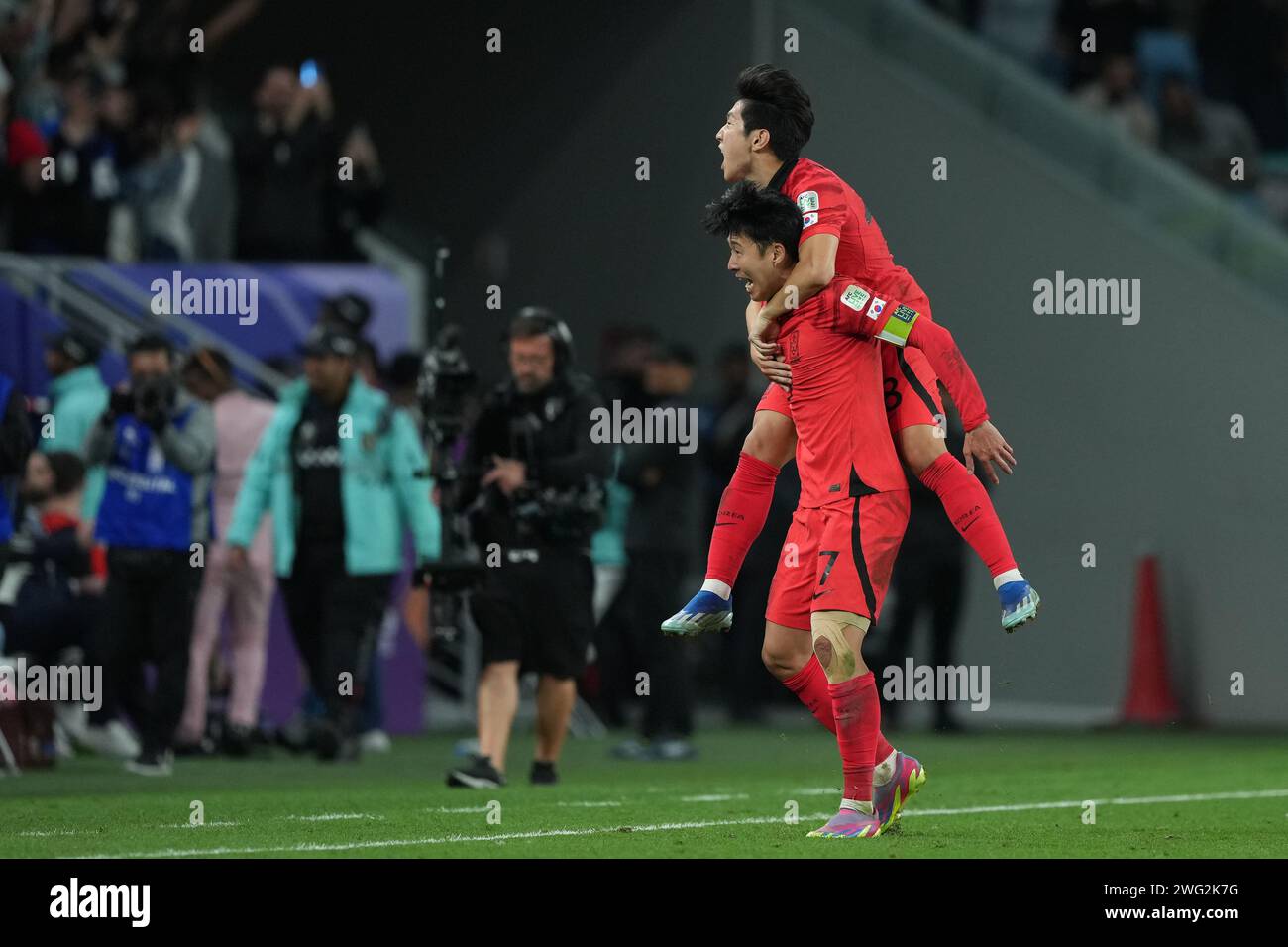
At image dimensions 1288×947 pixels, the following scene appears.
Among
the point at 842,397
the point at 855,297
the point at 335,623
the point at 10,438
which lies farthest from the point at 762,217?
the point at 335,623

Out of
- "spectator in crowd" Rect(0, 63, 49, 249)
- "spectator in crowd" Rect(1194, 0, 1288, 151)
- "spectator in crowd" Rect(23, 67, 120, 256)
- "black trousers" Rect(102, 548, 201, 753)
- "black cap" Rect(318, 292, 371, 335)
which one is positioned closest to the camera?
"black trousers" Rect(102, 548, 201, 753)

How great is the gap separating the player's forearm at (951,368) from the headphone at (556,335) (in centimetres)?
391

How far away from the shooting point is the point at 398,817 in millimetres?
10266

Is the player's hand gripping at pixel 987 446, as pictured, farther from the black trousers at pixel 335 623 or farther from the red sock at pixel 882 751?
the black trousers at pixel 335 623

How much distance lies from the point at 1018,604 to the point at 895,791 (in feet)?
2.89

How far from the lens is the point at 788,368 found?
9.05m

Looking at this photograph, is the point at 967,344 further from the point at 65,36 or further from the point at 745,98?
the point at 745,98

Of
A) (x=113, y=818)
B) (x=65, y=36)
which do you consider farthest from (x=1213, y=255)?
(x=113, y=818)

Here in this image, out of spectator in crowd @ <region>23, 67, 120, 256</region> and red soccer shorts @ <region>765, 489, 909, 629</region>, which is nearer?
red soccer shorts @ <region>765, 489, 909, 629</region>

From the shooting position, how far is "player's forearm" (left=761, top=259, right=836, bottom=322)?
8.81 metres

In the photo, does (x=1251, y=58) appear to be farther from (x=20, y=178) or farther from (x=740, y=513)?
(x=740, y=513)

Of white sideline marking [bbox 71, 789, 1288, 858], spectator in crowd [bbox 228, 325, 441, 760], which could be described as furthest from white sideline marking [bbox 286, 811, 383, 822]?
spectator in crowd [bbox 228, 325, 441, 760]

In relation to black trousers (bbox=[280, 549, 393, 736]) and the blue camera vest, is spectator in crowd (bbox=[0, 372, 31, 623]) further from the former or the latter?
black trousers (bbox=[280, 549, 393, 736])

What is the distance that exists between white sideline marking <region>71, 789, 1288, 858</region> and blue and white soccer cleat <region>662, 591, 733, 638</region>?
0.94 meters
